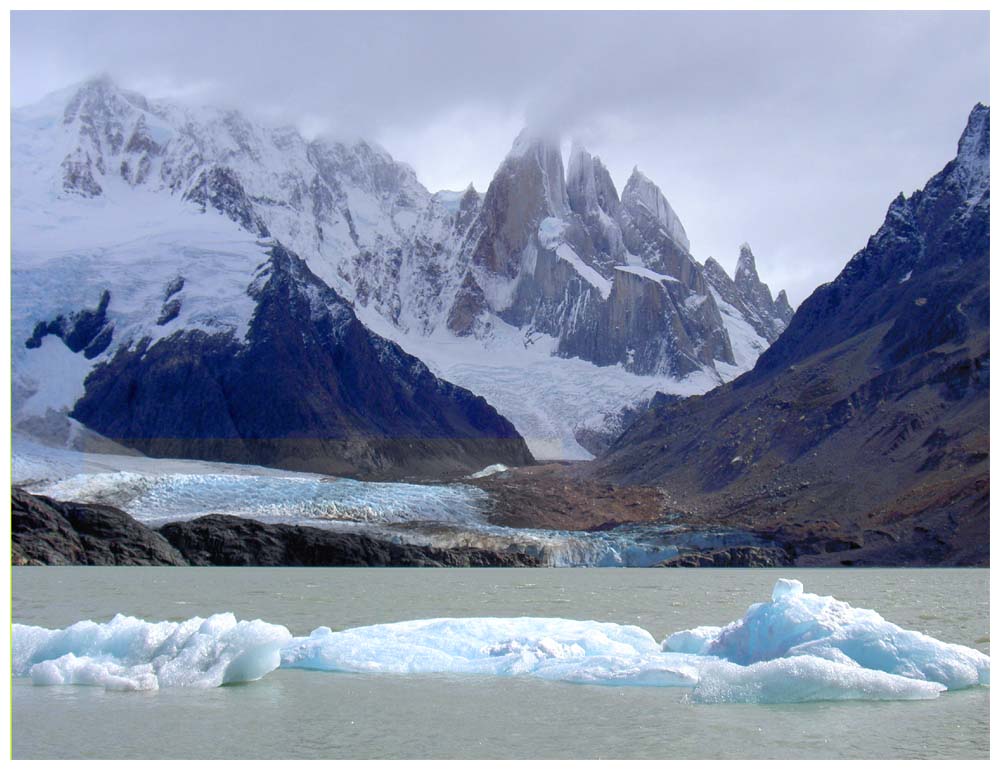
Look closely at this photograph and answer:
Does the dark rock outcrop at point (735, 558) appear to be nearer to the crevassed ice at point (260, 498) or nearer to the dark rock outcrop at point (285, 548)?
the dark rock outcrop at point (285, 548)

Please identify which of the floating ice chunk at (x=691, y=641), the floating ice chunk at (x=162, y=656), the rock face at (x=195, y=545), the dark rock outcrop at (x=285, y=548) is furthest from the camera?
the dark rock outcrop at (x=285, y=548)

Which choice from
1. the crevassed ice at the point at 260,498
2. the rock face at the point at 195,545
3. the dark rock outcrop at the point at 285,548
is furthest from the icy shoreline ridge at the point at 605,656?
the crevassed ice at the point at 260,498

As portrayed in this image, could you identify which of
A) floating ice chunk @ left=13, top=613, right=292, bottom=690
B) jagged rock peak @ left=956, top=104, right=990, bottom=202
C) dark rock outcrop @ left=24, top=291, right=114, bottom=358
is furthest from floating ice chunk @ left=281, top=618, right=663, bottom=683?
dark rock outcrop @ left=24, top=291, right=114, bottom=358

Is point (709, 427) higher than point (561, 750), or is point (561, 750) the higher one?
point (709, 427)

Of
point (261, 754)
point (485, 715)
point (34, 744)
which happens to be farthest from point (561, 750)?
point (34, 744)

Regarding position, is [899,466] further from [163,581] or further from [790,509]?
[163,581]
